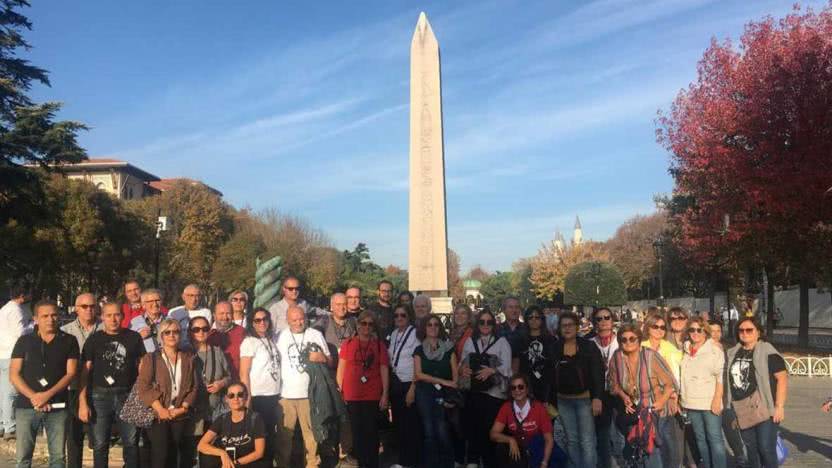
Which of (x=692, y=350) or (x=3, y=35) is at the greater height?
(x=3, y=35)

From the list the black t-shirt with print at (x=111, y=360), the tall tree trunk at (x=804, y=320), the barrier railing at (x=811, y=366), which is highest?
the black t-shirt with print at (x=111, y=360)

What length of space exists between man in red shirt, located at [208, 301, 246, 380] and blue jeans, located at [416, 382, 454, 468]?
1.88 m

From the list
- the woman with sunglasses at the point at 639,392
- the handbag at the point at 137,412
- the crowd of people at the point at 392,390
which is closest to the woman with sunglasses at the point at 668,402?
the crowd of people at the point at 392,390

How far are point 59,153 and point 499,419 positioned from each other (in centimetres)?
2587

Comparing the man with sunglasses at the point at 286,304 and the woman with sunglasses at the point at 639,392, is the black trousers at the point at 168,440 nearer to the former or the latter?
the man with sunglasses at the point at 286,304

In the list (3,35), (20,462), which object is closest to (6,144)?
(3,35)

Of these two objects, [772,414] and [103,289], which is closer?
[772,414]

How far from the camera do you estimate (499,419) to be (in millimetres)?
6602

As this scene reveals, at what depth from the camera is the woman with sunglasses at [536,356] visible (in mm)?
7309

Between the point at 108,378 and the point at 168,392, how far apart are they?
1.88ft

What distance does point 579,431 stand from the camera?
267 inches

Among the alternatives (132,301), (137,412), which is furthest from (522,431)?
(132,301)

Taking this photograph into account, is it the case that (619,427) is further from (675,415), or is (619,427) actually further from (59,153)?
(59,153)

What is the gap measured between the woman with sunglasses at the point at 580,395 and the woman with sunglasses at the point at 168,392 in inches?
134
